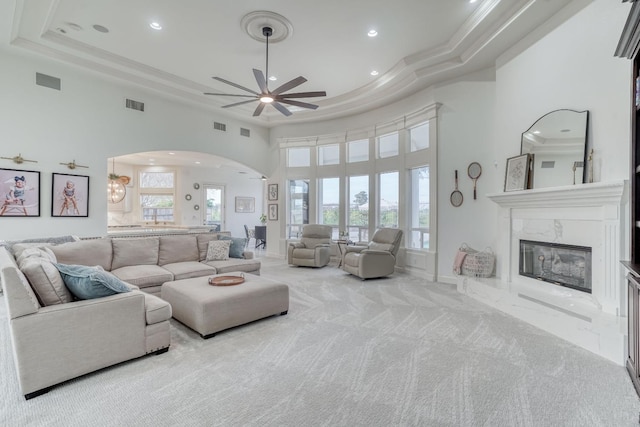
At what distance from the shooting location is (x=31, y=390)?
2025mm

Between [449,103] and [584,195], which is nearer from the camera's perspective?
[584,195]

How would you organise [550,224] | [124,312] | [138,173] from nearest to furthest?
[124,312] < [550,224] < [138,173]

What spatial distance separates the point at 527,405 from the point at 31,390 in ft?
11.0

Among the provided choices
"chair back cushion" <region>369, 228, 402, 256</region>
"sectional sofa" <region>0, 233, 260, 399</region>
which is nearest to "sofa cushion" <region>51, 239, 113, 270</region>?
"sectional sofa" <region>0, 233, 260, 399</region>

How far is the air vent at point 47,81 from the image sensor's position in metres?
4.89

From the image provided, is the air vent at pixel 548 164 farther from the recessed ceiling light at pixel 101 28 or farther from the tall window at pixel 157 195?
the tall window at pixel 157 195

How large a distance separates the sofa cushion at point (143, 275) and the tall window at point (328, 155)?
16.1 ft

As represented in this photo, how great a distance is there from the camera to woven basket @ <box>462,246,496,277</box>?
4629mm

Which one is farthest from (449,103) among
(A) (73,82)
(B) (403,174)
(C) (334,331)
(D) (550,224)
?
(A) (73,82)

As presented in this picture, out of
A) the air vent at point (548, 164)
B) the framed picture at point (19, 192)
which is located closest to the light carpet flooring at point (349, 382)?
the air vent at point (548, 164)

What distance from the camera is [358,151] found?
741 centimetres

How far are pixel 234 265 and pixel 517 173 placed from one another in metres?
4.40

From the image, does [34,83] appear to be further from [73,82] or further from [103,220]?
[103,220]

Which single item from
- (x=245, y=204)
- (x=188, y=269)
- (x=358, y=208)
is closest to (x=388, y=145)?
(x=358, y=208)
